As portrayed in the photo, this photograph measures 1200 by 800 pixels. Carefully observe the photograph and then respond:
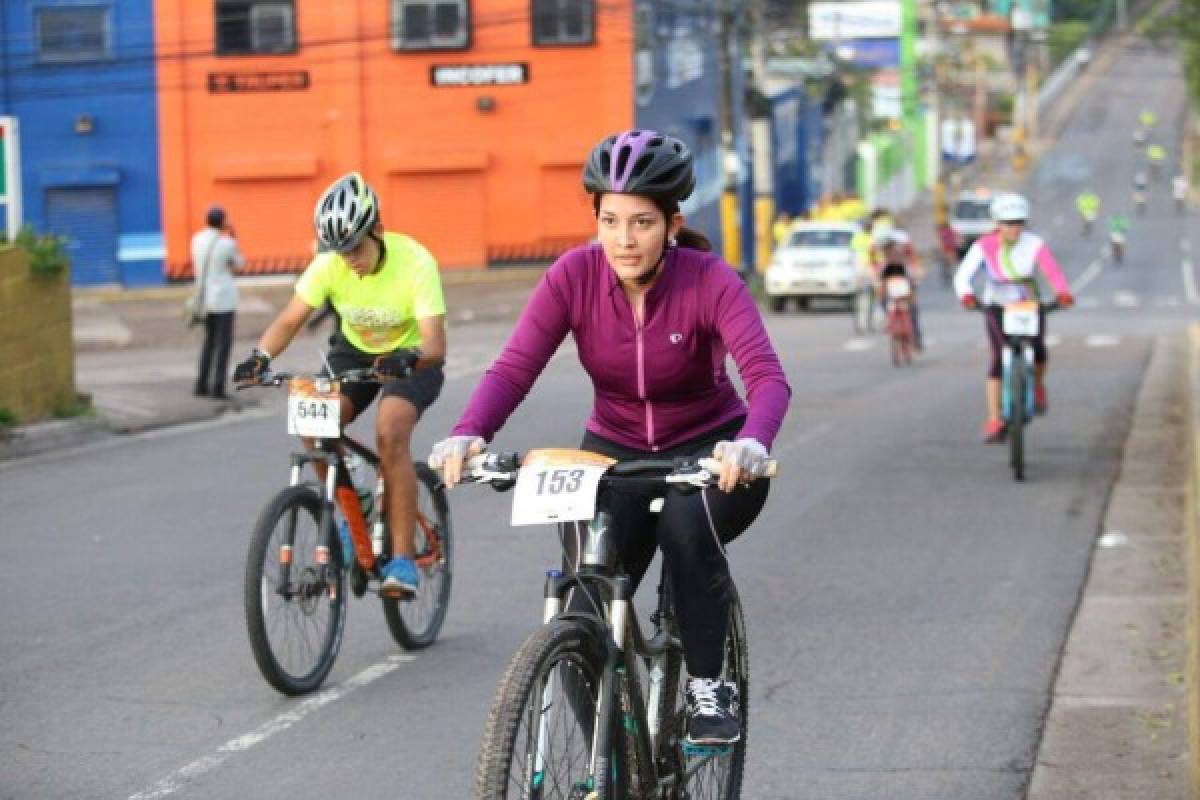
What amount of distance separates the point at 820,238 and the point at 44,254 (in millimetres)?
27907

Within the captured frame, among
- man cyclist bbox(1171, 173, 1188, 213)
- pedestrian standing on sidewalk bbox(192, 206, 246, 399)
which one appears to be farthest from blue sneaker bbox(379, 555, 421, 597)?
man cyclist bbox(1171, 173, 1188, 213)

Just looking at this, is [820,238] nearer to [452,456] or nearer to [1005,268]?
[1005,268]

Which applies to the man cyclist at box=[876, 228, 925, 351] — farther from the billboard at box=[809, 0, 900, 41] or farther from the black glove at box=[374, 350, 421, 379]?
the billboard at box=[809, 0, 900, 41]

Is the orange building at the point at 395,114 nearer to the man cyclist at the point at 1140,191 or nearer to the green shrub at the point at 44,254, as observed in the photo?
the green shrub at the point at 44,254

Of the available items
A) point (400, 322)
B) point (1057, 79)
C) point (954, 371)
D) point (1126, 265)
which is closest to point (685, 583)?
point (400, 322)

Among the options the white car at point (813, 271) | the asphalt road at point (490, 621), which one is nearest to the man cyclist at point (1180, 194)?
the white car at point (813, 271)

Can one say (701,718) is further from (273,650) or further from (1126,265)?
(1126,265)

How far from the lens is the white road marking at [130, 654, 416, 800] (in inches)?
280

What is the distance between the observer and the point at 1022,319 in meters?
15.9

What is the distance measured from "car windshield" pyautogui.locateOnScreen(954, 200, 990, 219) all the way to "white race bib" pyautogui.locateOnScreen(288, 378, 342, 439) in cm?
6222

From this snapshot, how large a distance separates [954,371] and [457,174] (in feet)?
78.1

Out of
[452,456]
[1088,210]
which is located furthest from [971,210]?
[452,456]

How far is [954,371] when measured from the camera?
1072 inches

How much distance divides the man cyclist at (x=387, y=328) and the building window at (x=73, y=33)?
1628 inches
